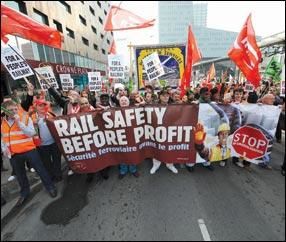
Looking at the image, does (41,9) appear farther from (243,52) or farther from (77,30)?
(243,52)

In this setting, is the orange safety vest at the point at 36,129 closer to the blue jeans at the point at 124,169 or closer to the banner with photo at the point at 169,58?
the blue jeans at the point at 124,169

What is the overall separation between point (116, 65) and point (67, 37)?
17456 millimetres

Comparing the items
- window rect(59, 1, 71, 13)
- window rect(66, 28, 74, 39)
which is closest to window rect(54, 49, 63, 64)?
window rect(66, 28, 74, 39)

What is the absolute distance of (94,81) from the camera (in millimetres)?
8039

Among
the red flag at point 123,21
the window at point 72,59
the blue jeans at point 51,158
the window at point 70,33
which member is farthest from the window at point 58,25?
the blue jeans at point 51,158

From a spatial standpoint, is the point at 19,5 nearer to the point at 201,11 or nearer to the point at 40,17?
the point at 40,17

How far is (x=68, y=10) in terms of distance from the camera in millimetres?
23641

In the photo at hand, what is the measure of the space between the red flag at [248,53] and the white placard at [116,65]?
3.93 meters

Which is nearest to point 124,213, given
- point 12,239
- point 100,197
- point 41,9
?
point 100,197

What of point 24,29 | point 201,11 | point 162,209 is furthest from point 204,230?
point 201,11

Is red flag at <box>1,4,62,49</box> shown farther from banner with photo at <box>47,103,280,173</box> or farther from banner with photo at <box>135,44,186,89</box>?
banner with photo at <box>135,44,186,89</box>

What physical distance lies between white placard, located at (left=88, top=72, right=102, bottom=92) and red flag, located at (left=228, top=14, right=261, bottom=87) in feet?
16.2

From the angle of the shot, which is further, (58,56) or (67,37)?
(67,37)

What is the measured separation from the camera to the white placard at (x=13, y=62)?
439cm
